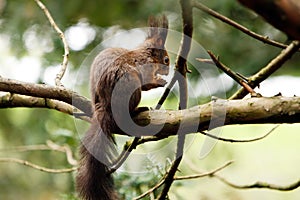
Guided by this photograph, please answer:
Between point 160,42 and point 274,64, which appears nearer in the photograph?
point 274,64

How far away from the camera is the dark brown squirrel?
1546 mm

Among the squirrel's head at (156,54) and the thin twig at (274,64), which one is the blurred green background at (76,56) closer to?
the squirrel's head at (156,54)

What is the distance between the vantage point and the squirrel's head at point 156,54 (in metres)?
1.70

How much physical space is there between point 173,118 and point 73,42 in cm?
194

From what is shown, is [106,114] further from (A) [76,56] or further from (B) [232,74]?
(A) [76,56]

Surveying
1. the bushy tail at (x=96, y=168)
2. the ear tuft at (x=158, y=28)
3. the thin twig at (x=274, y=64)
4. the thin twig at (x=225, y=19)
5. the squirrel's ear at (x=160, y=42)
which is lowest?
the bushy tail at (x=96, y=168)

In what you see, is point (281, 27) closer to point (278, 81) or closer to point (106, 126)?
point (106, 126)

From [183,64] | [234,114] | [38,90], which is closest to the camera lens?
[234,114]

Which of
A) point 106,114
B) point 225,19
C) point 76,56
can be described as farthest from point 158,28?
point 76,56

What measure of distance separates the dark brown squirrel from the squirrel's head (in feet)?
0.07

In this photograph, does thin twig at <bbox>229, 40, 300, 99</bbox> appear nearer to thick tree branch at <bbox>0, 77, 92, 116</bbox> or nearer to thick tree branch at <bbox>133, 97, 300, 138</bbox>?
thick tree branch at <bbox>133, 97, 300, 138</bbox>

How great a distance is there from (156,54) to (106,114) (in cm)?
36

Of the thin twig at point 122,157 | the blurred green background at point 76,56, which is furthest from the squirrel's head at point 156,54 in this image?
the blurred green background at point 76,56

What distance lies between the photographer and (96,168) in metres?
1.58
